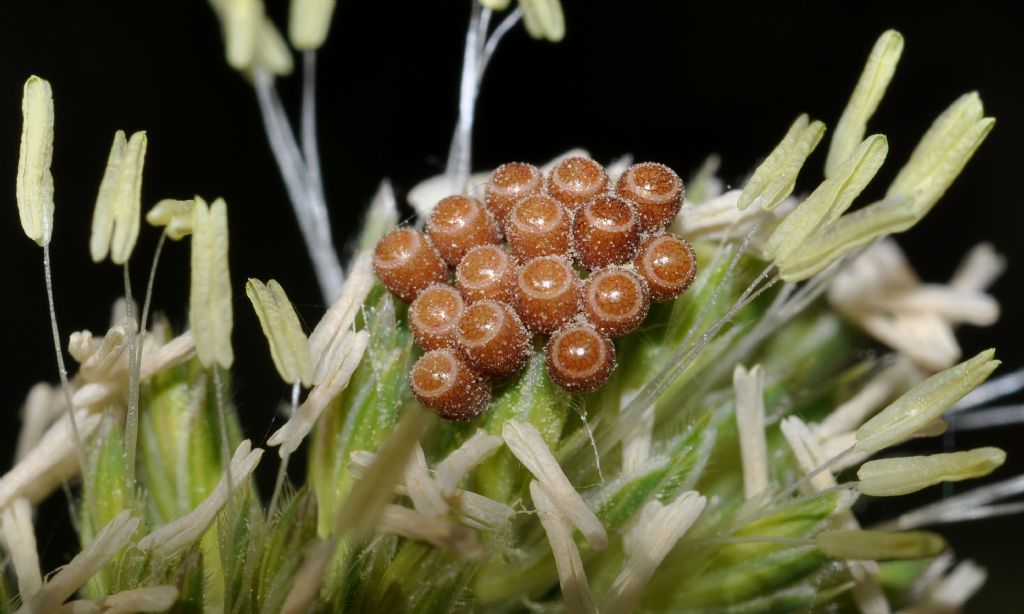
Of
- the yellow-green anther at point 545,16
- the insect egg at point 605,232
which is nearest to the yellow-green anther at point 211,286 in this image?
the insect egg at point 605,232

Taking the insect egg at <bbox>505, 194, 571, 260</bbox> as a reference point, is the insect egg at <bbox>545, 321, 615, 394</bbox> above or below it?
below

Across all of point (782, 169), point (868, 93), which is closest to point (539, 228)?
point (782, 169)

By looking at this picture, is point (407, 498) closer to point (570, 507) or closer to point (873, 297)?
point (570, 507)

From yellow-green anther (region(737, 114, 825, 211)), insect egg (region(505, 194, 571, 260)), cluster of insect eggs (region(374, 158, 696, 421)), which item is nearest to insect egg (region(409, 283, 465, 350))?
cluster of insect eggs (region(374, 158, 696, 421))

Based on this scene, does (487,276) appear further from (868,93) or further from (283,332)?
(868,93)

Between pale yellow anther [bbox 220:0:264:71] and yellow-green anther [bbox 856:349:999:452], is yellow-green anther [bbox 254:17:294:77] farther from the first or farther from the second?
yellow-green anther [bbox 856:349:999:452]

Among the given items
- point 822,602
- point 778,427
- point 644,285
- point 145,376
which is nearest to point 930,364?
point 778,427
